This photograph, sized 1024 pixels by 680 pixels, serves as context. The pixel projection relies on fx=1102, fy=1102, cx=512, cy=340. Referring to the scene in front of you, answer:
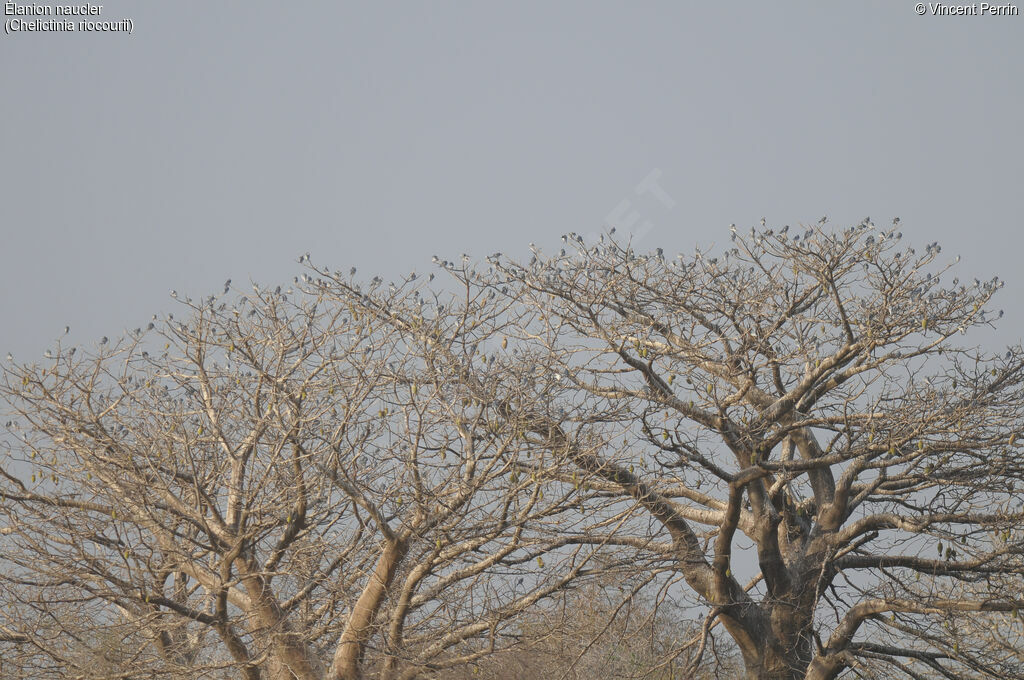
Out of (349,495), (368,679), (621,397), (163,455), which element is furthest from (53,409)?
(621,397)

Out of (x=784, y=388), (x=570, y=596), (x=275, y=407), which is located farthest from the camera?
(x=784, y=388)

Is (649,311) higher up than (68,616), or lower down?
higher up

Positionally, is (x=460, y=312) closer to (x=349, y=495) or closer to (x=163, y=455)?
(x=349, y=495)

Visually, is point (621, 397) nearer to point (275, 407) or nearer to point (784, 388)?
point (784, 388)

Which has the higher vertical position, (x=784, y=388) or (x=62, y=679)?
(x=784, y=388)

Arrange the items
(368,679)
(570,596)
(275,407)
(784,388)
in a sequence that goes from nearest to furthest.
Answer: (275,407), (368,679), (570,596), (784,388)

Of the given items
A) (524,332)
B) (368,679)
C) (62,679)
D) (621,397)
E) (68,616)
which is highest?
(524,332)

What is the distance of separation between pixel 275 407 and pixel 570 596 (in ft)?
11.4

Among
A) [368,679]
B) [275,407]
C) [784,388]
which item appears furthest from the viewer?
[784,388]

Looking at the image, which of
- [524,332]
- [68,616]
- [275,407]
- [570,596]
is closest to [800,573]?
[570,596]

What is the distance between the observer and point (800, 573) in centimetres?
1201

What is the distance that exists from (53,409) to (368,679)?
12.1ft

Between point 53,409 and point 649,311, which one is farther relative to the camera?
point 649,311

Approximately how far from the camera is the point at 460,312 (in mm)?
10133
